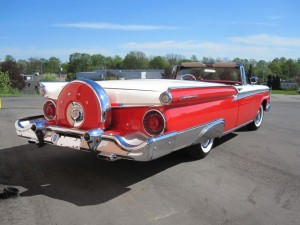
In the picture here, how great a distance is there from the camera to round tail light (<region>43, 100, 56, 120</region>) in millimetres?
4871

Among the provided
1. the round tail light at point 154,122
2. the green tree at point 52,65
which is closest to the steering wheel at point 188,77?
the round tail light at point 154,122

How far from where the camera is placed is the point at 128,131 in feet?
13.7

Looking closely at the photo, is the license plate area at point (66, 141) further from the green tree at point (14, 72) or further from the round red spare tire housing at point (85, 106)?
the green tree at point (14, 72)

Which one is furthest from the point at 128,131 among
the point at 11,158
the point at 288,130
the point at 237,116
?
the point at 288,130

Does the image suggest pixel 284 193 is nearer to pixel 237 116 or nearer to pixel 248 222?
pixel 248 222

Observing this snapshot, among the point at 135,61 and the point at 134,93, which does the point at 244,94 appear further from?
the point at 135,61

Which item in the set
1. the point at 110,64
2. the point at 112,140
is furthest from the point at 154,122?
the point at 110,64

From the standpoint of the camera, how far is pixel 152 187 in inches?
163

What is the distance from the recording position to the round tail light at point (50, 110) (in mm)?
4871

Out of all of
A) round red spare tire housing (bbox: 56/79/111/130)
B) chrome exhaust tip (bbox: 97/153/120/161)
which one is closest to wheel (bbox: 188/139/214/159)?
round red spare tire housing (bbox: 56/79/111/130)

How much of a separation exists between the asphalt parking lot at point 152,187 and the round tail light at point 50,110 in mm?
678

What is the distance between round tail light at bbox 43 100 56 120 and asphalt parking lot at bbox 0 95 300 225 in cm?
68

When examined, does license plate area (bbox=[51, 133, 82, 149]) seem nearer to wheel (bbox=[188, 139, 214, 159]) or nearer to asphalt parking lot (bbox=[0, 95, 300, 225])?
asphalt parking lot (bbox=[0, 95, 300, 225])

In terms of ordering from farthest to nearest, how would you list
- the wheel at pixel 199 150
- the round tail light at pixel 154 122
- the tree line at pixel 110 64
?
the tree line at pixel 110 64
the wheel at pixel 199 150
the round tail light at pixel 154 122
